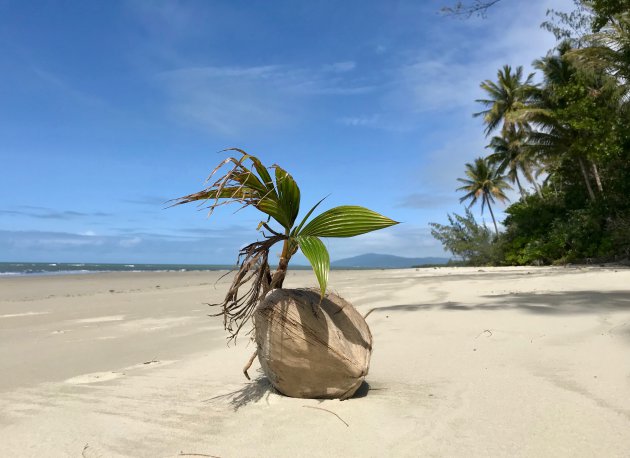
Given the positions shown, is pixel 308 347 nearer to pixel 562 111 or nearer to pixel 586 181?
pixel 562 111

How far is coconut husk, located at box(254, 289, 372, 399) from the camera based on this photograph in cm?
185

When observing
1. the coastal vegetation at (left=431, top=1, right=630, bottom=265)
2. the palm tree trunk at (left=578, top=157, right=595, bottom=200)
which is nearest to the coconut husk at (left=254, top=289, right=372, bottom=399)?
the coastal vegetation at (left=431, top=1, right=630, bottom=265)

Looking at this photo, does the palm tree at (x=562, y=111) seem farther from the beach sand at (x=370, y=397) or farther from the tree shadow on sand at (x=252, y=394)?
Result: the tree shadow on sand at (x=252, y=394)

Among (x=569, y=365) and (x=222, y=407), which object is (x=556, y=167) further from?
(x=222, y=407)

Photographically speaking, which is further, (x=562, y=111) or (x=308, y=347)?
(x=562, y=111)

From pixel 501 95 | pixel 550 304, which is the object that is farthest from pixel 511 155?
pixel 550 304

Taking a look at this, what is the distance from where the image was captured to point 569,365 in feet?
7.80

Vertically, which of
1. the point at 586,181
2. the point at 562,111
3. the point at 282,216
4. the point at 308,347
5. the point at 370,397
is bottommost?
the point at 370,397

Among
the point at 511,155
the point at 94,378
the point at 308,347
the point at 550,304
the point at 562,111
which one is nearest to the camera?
the point at 308,347

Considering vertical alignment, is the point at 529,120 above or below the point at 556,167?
above

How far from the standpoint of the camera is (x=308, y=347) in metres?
1.84

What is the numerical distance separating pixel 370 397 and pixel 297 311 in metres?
0.59

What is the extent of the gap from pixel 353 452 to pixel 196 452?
581 millimetres

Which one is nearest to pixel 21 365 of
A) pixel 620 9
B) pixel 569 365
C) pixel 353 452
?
pixel 353 452
